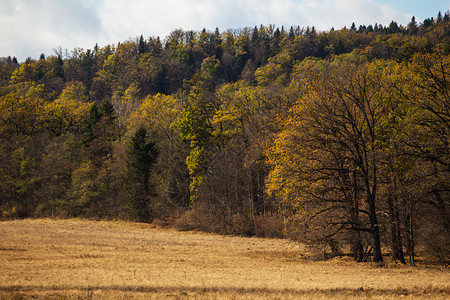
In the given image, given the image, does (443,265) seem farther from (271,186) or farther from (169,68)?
(169,68)

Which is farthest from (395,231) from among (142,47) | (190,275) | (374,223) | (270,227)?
(142,47)

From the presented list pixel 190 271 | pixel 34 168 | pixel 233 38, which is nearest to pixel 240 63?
pixel 233 38

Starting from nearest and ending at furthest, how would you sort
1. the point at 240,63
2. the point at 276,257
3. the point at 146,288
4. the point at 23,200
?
1. the point at 146,288
2. the point at 276,257
3. the point at 23,200
4. the point at 240,63

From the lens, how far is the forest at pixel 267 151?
2359cm

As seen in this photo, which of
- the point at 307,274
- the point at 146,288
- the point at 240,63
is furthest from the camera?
the point at 240,63

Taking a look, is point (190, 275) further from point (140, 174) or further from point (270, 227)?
point (140, 174)

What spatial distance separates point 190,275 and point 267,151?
16.5 meters

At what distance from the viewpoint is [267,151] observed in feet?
107

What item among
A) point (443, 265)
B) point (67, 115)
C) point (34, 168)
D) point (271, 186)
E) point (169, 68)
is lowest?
point (443, 265)

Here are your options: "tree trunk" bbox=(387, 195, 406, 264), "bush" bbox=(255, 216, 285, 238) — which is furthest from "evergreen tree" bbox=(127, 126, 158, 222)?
"tree trunk" bbox=(387, 195, 406, 264)

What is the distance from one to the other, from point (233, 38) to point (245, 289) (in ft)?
488

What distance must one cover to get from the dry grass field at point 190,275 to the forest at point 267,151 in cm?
383

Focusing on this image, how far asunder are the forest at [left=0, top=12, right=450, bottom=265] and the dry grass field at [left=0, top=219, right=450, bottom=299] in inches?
151

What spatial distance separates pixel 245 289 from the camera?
49.6 ft
